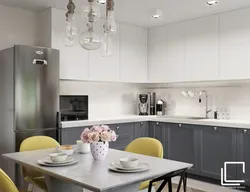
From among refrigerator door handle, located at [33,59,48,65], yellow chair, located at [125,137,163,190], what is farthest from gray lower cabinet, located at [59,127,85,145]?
yellow chair, located at [125,137,163,190]

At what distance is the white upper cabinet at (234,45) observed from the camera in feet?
13.2

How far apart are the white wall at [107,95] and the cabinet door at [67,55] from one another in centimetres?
30

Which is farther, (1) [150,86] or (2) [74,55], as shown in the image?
(1) [150,86]

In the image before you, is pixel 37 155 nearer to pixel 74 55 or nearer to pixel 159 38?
pixel 74 55

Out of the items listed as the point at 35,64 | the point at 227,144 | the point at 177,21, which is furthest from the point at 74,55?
the point at 227,144

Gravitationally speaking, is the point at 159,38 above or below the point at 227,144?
above

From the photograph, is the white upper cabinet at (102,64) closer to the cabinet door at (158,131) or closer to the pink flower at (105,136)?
the cabinet door at (158,131)

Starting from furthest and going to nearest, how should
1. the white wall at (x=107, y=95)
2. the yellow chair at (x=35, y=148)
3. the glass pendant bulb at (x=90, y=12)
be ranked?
the white wall at (x=107, y=95) < the yellow chair at (x=35, y=148) < the glass pendant bulb at (x=90, y=12)

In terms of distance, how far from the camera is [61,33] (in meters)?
4.19

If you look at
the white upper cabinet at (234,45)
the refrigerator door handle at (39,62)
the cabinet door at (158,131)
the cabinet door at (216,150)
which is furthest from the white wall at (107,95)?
the white upper cabinet at (234,45)

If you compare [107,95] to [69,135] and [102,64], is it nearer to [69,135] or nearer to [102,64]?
[102,64]

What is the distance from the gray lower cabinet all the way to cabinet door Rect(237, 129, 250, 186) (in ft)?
6.74

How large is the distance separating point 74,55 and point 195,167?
2.31 metres

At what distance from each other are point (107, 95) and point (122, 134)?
0.82m
